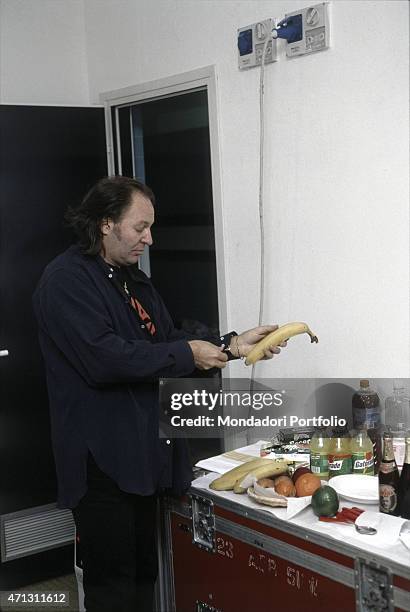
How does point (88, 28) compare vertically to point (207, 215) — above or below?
above

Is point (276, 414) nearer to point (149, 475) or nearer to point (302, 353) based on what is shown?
point (302, 353)

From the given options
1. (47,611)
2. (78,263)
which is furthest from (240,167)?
(47,611)

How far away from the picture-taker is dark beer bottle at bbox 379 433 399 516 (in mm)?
2117

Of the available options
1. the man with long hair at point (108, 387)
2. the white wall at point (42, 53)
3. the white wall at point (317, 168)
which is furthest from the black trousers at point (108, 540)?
the white wall at point (42, 53)

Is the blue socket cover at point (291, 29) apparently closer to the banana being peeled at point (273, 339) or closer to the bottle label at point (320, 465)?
the banana being peeled at point (273, 339)

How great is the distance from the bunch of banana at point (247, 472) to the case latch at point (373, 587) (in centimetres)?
47

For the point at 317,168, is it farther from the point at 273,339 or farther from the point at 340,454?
the point at 340,454

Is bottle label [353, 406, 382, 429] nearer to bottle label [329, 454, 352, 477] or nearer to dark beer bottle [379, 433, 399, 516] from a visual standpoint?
bottle label [329, 454, 352, 477]

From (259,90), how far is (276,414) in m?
1.22

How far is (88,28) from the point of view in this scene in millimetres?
3781

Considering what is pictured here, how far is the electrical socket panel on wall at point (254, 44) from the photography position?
285 cm

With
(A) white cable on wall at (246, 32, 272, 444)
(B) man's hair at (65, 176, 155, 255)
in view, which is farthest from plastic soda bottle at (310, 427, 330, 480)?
(B) man's hair at (65, 176, 155, 255)

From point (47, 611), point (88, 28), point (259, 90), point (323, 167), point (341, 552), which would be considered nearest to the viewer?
point (341, 552)

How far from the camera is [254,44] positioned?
291 cm
